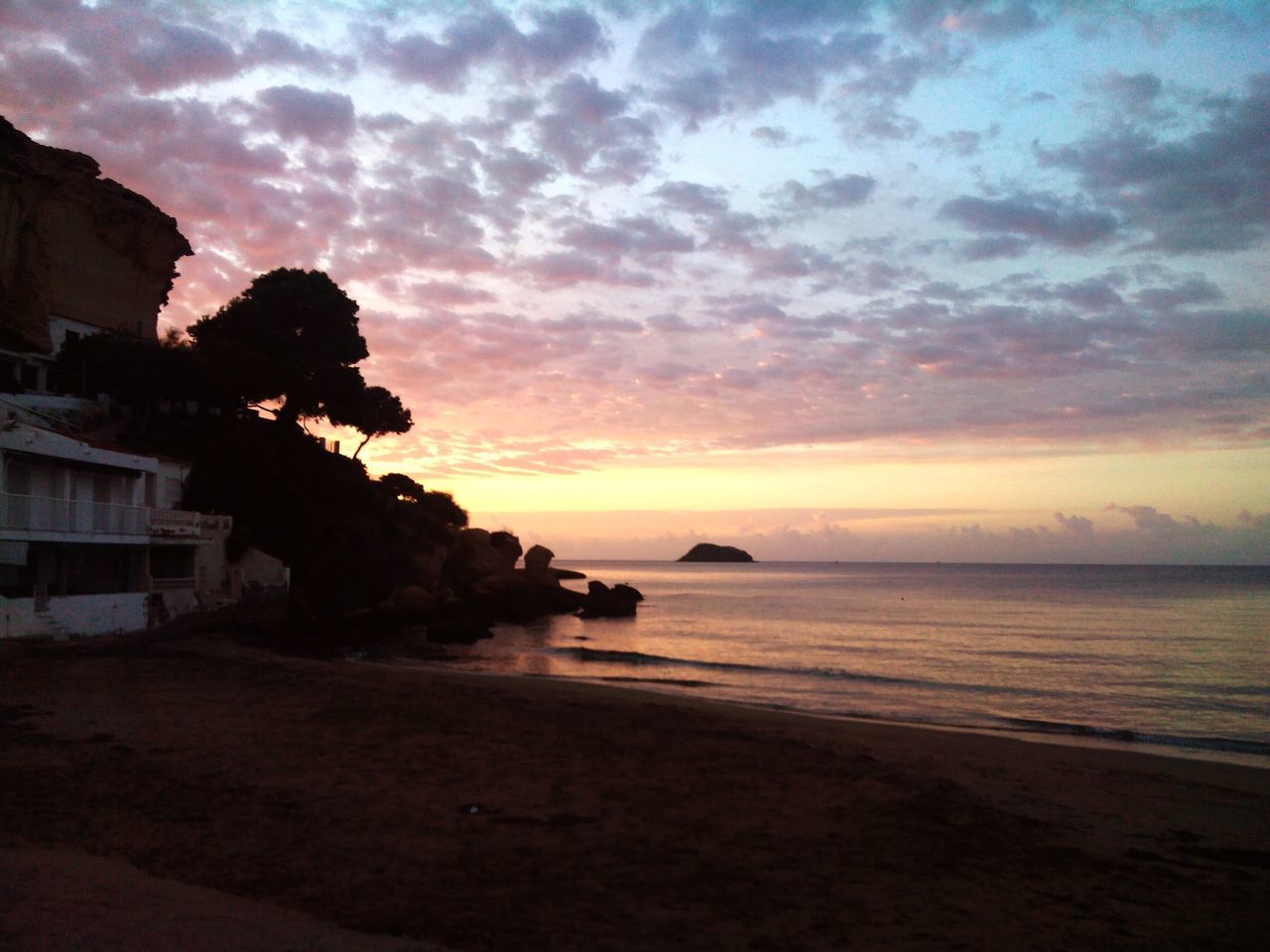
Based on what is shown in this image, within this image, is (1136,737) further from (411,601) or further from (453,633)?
(411,601)

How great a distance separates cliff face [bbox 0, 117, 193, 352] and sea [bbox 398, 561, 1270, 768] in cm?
2507

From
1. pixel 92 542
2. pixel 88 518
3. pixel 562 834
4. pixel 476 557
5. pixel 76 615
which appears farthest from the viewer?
pixel 476 557

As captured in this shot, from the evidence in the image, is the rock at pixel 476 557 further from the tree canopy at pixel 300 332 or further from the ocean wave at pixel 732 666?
the ocean wave at pixel 732 666

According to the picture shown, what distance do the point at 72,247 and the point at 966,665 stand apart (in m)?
44.4

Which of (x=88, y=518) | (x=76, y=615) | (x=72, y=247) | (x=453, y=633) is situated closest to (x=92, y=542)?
(x=88, y=518)

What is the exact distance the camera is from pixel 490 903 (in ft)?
23.9

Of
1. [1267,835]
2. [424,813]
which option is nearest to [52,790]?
[424,813]

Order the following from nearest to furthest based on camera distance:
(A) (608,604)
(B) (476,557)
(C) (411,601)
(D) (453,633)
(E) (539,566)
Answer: (D) (453,633) < (C) (411,601) < (A) (608,604) < (B) (476,557) < (E) (539,566)

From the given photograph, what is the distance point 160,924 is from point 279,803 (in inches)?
154

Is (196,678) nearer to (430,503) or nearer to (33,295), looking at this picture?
(33,295)

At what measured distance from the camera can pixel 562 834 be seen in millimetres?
9367

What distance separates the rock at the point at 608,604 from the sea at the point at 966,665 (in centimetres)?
142

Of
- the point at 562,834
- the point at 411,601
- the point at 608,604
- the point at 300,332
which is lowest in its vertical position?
the point at 608,604

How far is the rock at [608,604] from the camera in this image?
6212cm
